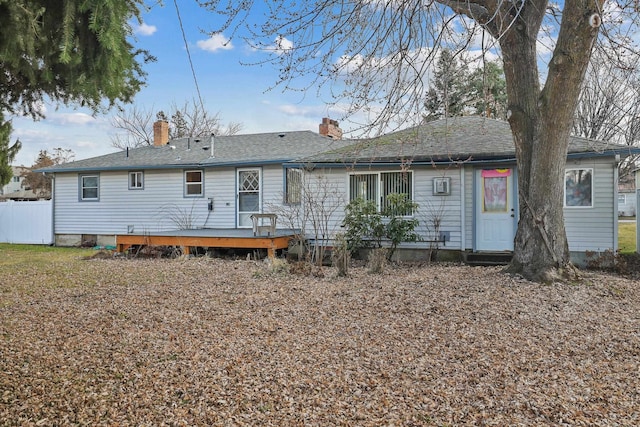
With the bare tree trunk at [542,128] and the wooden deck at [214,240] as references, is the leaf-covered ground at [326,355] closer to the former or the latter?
the bare tree trunk at [542,128]

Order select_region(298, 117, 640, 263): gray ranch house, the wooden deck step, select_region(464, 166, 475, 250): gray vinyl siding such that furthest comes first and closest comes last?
1. select_region(464, 166, 475, 250): gray vinyl siding
2. the wooden deck step
3. select_region(298, 117, 640, 263): gray ranch house

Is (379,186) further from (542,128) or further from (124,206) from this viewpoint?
(124,206)

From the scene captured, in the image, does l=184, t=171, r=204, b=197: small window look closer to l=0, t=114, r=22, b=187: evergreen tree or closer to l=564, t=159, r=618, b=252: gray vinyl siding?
l=0, t=114, r=22, b=187: evergreen tree

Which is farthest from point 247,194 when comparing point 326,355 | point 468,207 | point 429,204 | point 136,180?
point 326,355

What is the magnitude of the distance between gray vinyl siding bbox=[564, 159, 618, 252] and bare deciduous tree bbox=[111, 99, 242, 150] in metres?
24.1

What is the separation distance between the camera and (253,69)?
658 cm

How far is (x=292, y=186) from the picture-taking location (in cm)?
1380

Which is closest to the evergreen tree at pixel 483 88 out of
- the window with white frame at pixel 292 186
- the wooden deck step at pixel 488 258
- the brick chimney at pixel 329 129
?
the wooden deck step at pixel 488 258

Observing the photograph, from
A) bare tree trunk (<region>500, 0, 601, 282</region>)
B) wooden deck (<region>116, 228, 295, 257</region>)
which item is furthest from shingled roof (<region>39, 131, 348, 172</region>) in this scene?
bare tree trunk (<region>500, 0, 601, 282</region>)

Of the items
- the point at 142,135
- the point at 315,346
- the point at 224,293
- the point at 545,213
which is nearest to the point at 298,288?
the point at 224,293

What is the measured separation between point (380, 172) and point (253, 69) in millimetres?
5777

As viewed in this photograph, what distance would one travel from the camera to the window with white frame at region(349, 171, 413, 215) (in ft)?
38.1

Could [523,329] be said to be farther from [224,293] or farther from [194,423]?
[224,293]

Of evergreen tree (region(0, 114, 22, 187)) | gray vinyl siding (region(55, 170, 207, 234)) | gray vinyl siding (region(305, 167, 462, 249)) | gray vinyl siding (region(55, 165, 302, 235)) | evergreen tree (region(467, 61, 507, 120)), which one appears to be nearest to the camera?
evergreen tree (region(0, 114, 22, 187))
